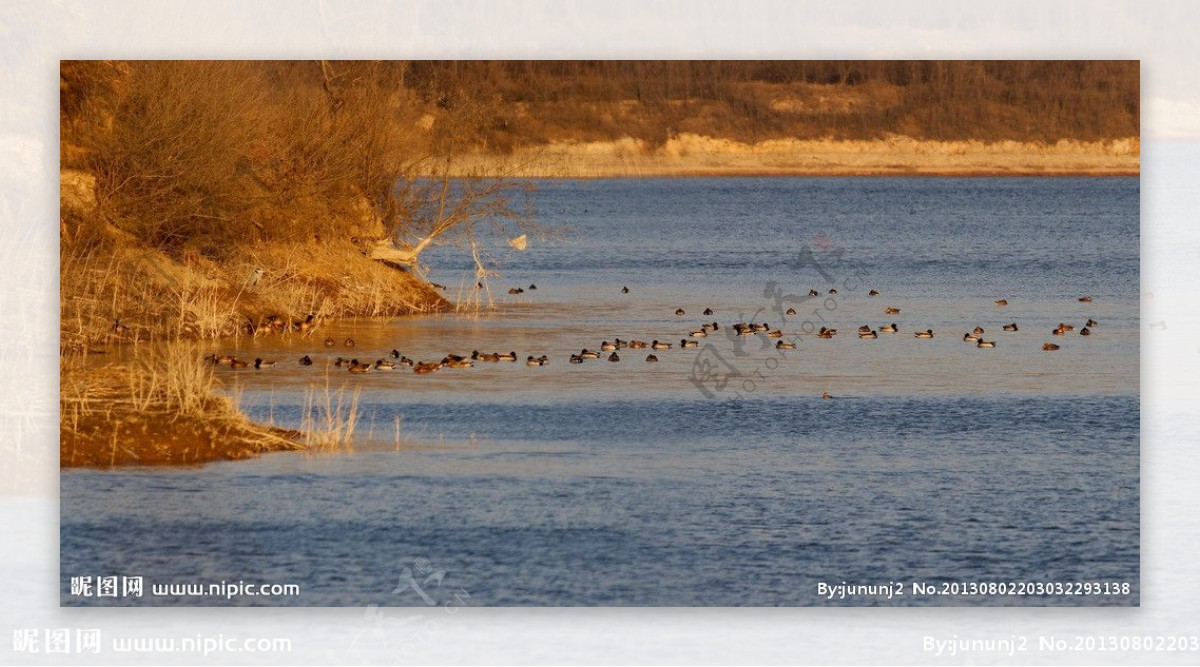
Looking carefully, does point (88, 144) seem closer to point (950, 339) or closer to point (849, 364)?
point (849, 364)

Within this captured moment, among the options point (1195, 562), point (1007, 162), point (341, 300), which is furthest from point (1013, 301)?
point (1195, 562)

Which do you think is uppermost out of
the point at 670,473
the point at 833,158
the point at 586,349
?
the point at 833,158

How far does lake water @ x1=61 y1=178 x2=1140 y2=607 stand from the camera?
14609 millimetres

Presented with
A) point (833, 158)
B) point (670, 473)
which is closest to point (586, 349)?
point (670, 473)

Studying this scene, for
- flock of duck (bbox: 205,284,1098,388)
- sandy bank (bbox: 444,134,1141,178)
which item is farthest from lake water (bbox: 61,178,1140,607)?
sandy bank (bbox: 444,134,1141,178)

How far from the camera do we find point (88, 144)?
22422 millimetres

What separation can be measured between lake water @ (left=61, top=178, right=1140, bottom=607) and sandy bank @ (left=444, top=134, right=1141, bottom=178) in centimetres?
1197

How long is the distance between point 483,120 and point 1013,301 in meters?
11.5

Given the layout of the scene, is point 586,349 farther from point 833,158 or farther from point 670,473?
point 833,158

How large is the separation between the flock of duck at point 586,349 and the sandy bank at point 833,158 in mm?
13785

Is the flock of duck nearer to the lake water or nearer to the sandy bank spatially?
the lake water

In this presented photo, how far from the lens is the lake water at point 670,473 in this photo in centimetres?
1461

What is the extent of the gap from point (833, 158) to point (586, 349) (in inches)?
1332

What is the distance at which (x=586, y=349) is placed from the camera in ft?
88.4
